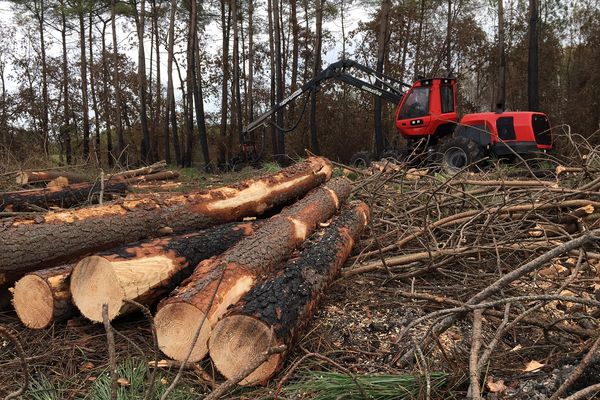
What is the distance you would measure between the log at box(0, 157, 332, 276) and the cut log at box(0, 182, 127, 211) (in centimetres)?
239

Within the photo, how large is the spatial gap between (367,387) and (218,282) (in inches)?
32.6

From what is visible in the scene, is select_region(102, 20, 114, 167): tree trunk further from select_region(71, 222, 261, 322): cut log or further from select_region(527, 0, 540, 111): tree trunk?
select_region(71, 222, 261, 322): cut log

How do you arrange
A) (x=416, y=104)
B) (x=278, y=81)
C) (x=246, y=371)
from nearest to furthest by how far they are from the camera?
(x=246, y=371) < (x=416, y=104) < (x=278, y=81)

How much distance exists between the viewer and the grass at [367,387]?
6.71 feet

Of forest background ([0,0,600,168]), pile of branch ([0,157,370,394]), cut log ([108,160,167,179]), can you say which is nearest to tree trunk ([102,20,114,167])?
forest background ([0,0,600,168])

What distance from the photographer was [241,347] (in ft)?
7.50

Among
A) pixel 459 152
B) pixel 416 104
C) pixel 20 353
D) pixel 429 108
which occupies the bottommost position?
pixel 20 353

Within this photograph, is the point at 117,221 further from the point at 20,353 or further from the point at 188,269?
the point at 20,353

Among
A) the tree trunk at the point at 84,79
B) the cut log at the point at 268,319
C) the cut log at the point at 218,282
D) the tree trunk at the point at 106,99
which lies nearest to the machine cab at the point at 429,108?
the cut log at the point at 218,282

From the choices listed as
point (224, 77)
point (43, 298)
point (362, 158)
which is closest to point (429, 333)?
point (43, 298)

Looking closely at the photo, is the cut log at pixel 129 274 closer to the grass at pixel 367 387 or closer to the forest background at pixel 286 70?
the grass at pixel 367 387

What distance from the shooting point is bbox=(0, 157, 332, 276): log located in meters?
3.05

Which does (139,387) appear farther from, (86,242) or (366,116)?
(366,116)

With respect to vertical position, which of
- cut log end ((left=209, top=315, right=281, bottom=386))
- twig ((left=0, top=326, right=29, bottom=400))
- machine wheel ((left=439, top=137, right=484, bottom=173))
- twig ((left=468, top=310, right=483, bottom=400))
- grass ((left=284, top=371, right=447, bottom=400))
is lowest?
grass ((left=284, top=371, right=447, bottom=400))
